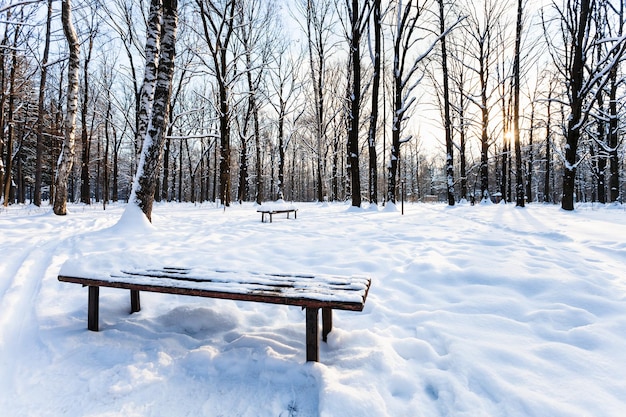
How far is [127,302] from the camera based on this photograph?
3061 millimetres

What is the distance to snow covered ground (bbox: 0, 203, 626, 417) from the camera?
164cm

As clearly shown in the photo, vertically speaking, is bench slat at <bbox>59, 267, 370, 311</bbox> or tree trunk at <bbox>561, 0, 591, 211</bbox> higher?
tree trunk at <bbox>561, 0, 591, 211</bbox>

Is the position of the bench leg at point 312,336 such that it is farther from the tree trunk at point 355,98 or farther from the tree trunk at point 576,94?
the tree trunk at point 576,94

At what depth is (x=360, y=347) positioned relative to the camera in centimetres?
221

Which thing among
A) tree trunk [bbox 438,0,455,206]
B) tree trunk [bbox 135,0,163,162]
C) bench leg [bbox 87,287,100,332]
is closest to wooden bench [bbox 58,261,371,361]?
bench leg [bbox 87,287,100,332]

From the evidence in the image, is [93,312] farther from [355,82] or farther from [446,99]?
[446,99]

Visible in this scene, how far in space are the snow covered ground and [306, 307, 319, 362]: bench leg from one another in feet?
0.23

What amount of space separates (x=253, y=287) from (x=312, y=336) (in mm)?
525

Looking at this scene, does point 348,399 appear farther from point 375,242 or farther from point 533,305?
point 375,242

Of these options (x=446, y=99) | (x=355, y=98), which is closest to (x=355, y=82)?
(x=355, y=98)

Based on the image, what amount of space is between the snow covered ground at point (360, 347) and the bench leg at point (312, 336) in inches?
2.7

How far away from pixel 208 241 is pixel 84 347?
368cm

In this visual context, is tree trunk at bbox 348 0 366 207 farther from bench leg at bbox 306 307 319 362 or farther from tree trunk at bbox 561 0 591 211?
bench leg at bbox 306 307 319 362

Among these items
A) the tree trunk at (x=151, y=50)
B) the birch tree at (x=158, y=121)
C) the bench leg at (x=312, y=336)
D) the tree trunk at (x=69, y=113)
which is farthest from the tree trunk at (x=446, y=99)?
the bench leg at (x=312, y=336)
